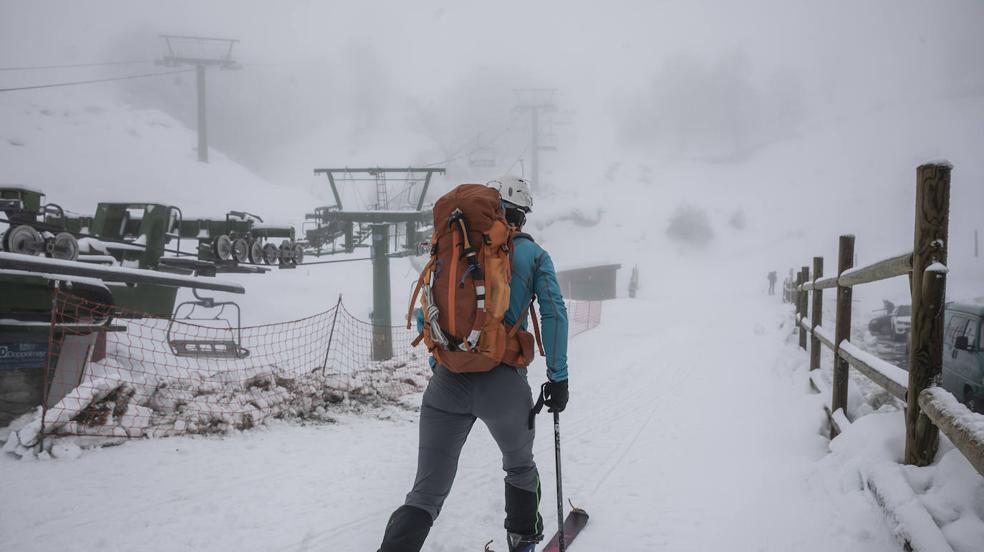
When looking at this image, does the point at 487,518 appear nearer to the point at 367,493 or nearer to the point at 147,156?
the point at 367,493

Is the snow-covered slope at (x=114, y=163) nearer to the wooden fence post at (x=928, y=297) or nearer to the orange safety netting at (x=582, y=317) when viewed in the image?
the orange safety netting at (x=582, y=317)

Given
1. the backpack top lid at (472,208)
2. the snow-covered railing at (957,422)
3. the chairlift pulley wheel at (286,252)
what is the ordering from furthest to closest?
the chairlift pulley wheel at (286,252) < the backpack top lid at (472,208) < the snow-covered railing at (957,422)

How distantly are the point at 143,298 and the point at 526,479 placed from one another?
30.7 ft

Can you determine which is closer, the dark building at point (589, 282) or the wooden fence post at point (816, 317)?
the wooden fence post at point (816, 317)

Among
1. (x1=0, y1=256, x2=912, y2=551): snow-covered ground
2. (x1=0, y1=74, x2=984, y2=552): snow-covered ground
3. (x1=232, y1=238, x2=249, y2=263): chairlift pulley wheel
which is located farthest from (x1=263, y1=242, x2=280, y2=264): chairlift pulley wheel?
(x1=0, y1=256, x2=912, y2=551): snow-covered ground

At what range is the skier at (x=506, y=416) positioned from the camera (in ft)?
8.17

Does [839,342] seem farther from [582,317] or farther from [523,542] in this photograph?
[582,317]

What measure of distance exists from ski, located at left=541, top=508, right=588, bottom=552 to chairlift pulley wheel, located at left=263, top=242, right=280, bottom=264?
1023 cm

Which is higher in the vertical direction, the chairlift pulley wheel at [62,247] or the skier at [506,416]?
the chairlift pulley wheel at [62,247]

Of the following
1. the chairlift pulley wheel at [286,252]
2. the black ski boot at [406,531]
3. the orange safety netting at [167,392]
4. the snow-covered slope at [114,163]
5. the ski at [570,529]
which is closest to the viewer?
the black ski boot at [406,531]

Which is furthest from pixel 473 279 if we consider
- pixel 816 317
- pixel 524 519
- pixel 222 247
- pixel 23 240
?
pixel 222 247

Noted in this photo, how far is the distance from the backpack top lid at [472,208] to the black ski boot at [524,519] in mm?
1469

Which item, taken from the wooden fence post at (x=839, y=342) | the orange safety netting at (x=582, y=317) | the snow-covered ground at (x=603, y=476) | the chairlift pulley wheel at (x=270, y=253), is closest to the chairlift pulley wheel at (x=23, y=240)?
the snow-covered ground at (x=603, y=476)

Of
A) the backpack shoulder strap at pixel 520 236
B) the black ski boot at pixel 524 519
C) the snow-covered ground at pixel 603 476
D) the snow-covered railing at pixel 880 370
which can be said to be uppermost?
the backpack shoulder strap at pixel 520 236
